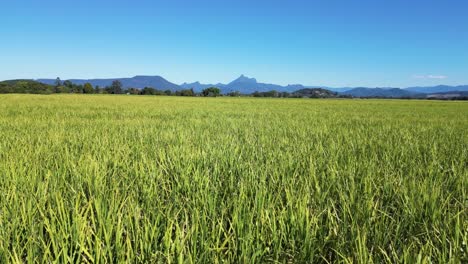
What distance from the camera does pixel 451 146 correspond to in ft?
14.5

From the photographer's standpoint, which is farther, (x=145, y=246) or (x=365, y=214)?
(x=365, y=214)

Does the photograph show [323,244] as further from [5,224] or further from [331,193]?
[5,224]

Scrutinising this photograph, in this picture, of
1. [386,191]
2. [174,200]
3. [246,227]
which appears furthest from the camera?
[386,191]

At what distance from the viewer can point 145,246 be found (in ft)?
4.08

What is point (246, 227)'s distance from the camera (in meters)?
1.50

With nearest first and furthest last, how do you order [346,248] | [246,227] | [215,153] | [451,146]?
[346,248] → [246,227] → [215,153] → [451,146]

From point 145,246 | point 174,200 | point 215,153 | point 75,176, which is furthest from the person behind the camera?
point 215,153

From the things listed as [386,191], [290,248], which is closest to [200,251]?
[290,248]

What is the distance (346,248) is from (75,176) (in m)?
2.07

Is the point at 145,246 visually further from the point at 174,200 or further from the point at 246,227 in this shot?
the point at 174,200

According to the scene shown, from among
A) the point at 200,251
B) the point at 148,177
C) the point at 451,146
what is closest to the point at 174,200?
the point at 148,177

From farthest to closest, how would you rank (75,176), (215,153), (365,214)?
(215,153), (75,176), (365,214)

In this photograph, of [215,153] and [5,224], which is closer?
[5,224]

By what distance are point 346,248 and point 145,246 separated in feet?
3.06
